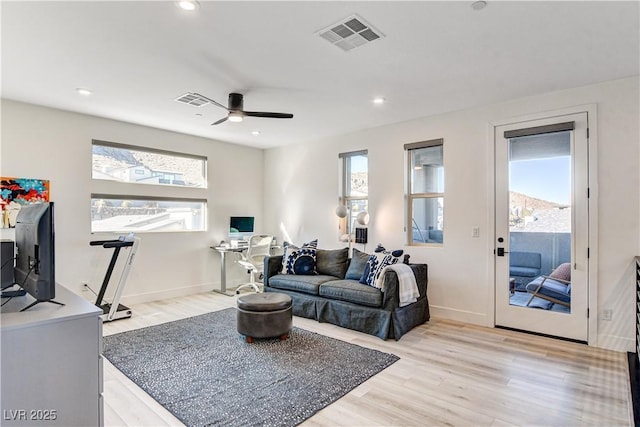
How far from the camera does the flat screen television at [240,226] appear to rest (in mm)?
6113

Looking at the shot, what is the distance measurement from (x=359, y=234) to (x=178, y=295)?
3.04 metres

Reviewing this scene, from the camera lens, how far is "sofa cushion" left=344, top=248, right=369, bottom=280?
4.47 metres

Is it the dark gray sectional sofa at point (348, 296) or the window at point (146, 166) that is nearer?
the dark gray sectional sofa at point (348, 296)

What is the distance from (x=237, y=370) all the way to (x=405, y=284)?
1930 millimetres

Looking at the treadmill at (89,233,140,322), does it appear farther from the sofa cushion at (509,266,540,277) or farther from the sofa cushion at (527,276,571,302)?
the sofa cushion at (527,276,571,302)

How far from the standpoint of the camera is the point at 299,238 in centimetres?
619

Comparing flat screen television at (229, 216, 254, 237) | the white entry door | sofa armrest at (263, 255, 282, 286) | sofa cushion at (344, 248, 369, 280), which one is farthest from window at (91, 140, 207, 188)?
the white entry door

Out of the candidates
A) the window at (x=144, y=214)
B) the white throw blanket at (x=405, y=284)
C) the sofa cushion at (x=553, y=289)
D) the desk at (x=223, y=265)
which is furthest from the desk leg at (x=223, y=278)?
the sofa cushion at (x=553, y=289)

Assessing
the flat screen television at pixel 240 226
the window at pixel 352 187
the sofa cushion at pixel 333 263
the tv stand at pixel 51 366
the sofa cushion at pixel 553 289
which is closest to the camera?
the tv stand at pixel 51 366

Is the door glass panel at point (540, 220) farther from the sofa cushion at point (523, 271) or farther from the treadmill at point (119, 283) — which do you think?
the treadmill at point (119, 283)

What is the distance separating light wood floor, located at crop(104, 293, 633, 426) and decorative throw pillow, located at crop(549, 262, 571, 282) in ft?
2.16

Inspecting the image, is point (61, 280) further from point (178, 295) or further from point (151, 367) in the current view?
point (151, 367)

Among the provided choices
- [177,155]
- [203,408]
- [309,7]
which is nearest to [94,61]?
[309,7]

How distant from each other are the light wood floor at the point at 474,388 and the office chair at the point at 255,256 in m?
2.44
